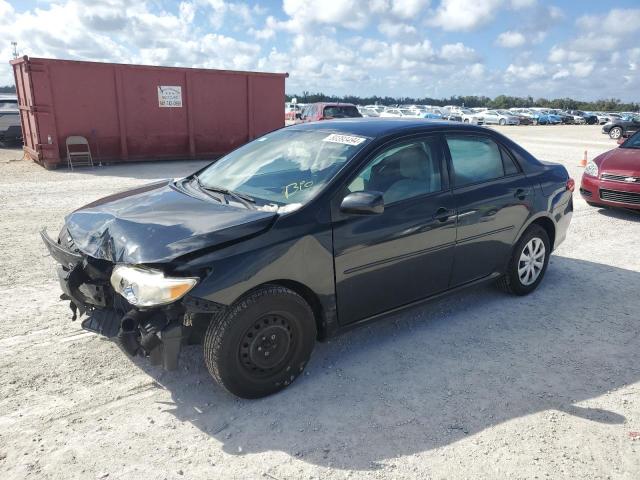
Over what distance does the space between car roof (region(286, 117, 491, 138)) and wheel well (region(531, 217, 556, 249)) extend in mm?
1029

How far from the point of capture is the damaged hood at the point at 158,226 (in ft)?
9.25

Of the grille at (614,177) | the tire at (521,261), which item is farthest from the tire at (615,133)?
the tire at (521,261)

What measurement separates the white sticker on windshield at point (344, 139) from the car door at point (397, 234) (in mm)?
175

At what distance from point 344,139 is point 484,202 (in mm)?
1312

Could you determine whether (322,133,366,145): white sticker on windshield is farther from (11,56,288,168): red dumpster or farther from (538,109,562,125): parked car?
(538,109,562,125): parked car

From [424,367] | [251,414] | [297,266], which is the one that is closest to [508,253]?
[424,367]

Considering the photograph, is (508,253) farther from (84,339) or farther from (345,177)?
(84,339)

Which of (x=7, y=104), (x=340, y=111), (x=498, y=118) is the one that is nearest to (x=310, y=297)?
(x=340, y=111)

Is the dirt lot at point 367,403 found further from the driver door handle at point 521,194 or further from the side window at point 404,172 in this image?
the side window at point 404,172

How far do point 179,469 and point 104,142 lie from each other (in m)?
12.6

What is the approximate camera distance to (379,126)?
3.91 m

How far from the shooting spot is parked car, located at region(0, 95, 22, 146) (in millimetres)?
16719

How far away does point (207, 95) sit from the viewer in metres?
14.6

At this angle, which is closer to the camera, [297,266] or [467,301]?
[297,266]
